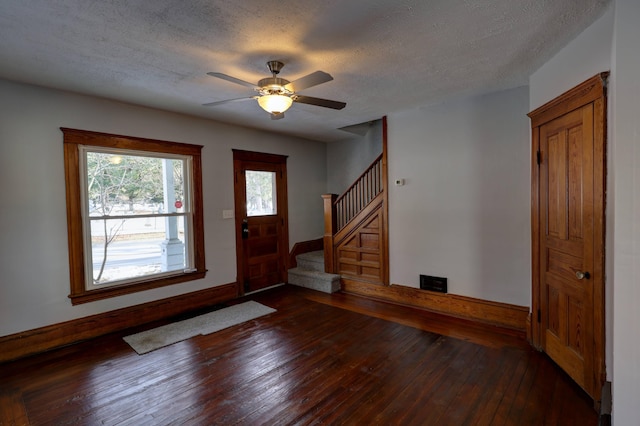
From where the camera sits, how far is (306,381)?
8.33ft

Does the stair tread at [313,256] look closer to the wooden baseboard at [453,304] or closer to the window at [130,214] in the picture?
the wooden baseboard at [453,304]

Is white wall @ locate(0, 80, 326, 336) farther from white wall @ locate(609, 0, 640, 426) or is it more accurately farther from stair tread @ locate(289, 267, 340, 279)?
white wall @ locate(609, 0, 640, 426)

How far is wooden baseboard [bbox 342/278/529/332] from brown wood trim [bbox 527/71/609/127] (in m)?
1.99

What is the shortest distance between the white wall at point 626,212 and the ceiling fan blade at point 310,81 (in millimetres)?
1725

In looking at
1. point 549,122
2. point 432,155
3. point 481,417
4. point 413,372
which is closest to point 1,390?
point 413,372

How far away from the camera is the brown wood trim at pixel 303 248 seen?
5.83 m

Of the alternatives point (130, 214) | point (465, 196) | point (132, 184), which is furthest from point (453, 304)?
point (132, 184)

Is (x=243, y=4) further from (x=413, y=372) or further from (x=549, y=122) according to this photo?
(x=413, y=372)

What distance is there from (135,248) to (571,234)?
451 centimetres

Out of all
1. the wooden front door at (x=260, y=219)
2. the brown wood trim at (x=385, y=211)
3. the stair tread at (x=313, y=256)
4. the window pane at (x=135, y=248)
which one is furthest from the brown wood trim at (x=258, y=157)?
the brown wood trim at (x=385, y=211)

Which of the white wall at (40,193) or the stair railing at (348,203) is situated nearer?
the white wall at (40,193)

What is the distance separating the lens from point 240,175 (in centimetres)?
496

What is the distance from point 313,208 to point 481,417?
15.1ft

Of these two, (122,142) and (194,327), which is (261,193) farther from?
(194,327)
